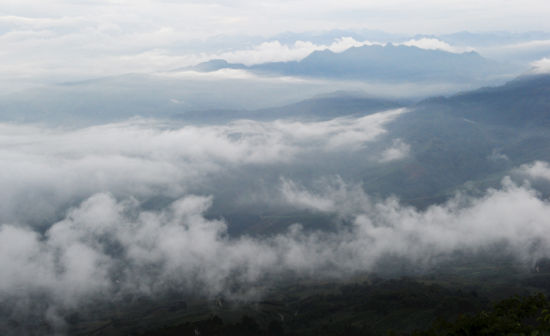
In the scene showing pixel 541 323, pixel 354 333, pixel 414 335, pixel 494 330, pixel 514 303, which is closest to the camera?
pixel 541 323

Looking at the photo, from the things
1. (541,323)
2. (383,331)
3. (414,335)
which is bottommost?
(383,331)

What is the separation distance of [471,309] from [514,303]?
164 metres

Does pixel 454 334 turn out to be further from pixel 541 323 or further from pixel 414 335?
A: pixel 541 323

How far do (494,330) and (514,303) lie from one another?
9.45 metres

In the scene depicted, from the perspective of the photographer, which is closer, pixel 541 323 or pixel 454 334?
pixel 541 323

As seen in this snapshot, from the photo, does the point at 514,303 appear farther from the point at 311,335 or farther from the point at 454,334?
the point at 311,335

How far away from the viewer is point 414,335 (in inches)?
2007

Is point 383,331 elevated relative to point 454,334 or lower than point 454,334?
lower

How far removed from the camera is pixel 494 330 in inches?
1853

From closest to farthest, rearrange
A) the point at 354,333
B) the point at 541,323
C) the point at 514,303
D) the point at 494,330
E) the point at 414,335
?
the point at 541,323 < the point at 494,330 < the point at 414,335 < the point at 514,303 < the point at 354,333

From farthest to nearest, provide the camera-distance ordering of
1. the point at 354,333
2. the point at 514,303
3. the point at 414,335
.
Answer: the point at 354,333, the point at 514,303, the point at 414,335

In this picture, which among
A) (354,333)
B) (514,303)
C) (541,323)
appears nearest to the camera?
(541,323)

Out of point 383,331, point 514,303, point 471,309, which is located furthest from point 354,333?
point 514,303

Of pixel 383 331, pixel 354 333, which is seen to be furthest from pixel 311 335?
pixel 383 331
